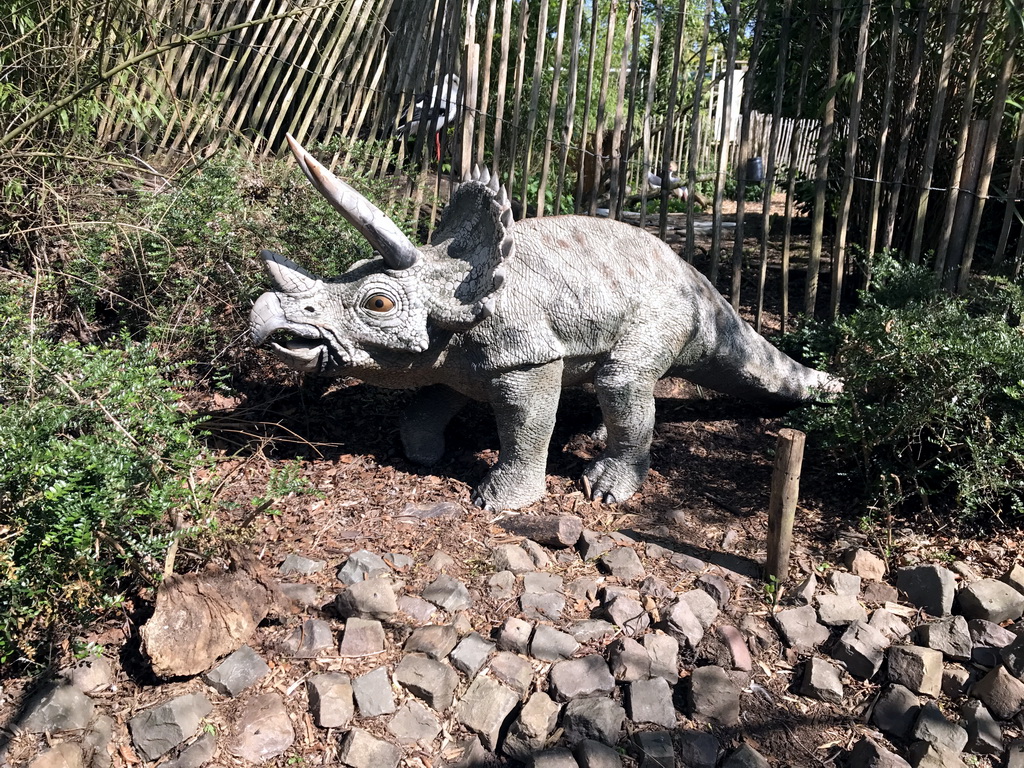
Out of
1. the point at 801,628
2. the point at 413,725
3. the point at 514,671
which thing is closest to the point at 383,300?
the point at 514,671

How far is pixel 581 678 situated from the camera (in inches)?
115

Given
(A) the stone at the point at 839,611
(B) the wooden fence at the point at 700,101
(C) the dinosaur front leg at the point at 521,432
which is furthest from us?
(B) the wooden fence at the point at 700,101

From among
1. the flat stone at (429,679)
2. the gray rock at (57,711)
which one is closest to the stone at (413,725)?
the flat stone at (429,679)

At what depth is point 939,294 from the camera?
4.72m

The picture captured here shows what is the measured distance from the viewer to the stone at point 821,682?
2965 mm

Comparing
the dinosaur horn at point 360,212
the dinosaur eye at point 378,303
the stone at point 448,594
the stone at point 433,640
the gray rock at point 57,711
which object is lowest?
the gray rock at point 57,711

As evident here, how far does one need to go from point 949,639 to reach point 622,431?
162cm

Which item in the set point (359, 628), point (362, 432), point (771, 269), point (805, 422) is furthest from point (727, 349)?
point (771, 269)

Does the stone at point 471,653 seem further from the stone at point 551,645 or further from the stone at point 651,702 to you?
the stone at point 651,702

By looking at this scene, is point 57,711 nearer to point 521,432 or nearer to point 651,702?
point 651,702

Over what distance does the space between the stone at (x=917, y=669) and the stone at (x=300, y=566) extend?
7.38 ft

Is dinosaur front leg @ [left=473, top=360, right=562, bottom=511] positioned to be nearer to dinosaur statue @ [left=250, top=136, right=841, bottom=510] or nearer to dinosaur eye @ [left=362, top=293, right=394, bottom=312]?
dinosaur statue @ [left=250, top=136, right=841, bottom=510]

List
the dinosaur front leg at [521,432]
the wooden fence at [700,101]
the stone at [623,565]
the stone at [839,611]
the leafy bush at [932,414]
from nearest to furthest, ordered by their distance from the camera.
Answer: the stone at [839,611] < the stone at [623,565] < the leafy bush at [932,414] < the dinosaur front leg at [521,432] < the wooden fence at [700,101]

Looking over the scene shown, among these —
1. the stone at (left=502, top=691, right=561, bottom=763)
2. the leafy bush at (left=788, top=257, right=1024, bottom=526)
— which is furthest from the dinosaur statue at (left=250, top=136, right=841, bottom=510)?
the stone at (left=502, top=691, right=561, bottom=763)
